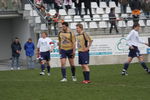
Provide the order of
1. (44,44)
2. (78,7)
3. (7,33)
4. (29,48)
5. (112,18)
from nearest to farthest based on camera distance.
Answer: (44,44)
(29,48)
(112,18)
(78,7)
(7,33)

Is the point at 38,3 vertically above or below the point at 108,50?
above

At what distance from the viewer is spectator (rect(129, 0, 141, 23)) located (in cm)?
3056

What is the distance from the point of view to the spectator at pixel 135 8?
3056 cm

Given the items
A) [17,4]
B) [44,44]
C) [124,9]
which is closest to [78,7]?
[124,9]

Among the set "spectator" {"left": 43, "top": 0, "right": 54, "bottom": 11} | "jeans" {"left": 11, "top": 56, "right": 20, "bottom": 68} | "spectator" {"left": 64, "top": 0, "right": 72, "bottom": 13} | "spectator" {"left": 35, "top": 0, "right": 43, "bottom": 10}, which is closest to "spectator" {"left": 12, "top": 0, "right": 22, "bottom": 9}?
"spectator" {"left": 35, "top": 0, "right": 43, "bottom": 10}

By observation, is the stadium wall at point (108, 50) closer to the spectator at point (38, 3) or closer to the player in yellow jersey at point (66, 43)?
the spectator at point (38, 3)

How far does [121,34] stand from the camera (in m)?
29.1

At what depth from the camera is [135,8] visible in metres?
31.7

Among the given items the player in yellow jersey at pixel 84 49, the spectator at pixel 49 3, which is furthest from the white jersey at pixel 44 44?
the spectator at pixel 49 3

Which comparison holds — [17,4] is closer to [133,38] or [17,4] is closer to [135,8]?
A: [135,8]

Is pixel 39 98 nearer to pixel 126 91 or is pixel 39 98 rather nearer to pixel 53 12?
pixel 126 91

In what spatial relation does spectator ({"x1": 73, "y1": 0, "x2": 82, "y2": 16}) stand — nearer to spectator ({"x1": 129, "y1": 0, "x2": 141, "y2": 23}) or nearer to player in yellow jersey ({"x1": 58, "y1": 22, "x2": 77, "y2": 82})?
spectator ({"x1": 129, "y1": 0, "x2": 141, "y2": 23})

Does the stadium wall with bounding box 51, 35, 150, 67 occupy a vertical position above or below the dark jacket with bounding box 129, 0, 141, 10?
below

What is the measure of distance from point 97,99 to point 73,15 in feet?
63.4
